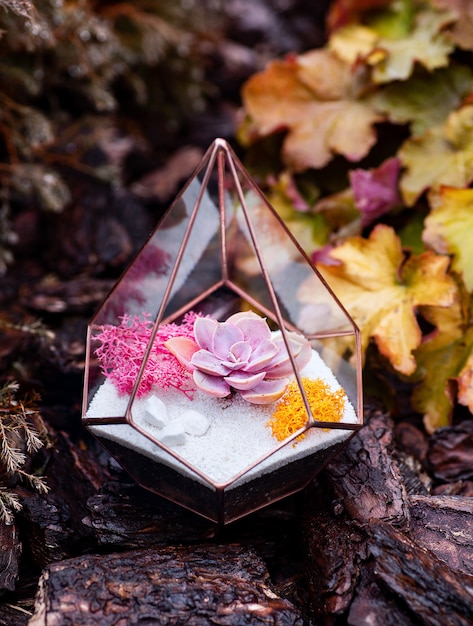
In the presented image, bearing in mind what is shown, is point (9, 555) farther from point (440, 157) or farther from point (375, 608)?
point (440, 157)

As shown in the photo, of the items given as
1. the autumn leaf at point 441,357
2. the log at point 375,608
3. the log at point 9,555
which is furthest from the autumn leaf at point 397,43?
the log at point 9,555

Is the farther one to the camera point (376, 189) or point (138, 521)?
point (376, 189)

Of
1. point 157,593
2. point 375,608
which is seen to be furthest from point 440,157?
point 157,593

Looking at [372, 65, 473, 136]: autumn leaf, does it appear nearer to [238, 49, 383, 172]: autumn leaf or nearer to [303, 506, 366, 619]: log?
[238, 49, 383, 172]: autumn leaf

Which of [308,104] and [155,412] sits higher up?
[308,104]

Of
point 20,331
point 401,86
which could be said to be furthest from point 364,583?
point 401,86

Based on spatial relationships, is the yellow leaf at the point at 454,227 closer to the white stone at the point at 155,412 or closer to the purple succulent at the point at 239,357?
the purple succulent at the point at 239,357
